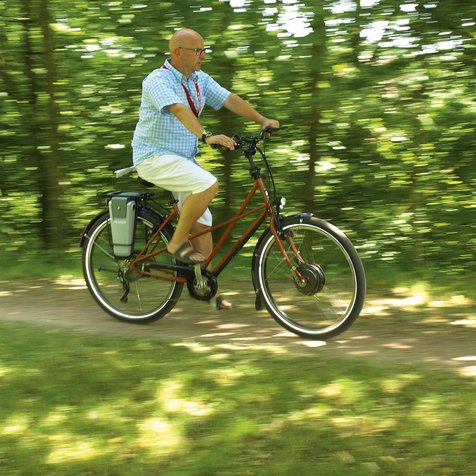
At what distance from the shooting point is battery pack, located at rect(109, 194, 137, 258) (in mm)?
6574

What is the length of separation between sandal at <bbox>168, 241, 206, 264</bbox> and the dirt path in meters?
0.51

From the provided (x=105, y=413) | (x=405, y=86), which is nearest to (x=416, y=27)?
(x=405, y=86)

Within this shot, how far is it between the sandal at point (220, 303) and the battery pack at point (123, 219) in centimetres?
75

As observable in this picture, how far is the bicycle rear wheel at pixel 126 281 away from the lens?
21.6 feet

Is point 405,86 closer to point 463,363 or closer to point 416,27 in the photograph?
point 416,27

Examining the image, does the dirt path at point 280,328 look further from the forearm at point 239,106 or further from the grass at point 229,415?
the forearm at point 239,106

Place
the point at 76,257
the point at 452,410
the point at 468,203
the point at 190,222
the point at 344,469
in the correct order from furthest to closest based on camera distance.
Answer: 1. the point at 76,257
2. the point at 468,203
3. the point at 190,222
4. the point at 452,410
5. the point at 344,469

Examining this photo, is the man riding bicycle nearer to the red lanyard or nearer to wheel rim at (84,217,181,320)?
the red lanyard

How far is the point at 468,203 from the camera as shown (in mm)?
7832

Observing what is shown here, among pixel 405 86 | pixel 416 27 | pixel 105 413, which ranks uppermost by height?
pixel 416 27

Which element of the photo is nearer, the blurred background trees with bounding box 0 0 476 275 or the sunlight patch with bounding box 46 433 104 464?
the sunlight patch with bounding box 46 433 104 464

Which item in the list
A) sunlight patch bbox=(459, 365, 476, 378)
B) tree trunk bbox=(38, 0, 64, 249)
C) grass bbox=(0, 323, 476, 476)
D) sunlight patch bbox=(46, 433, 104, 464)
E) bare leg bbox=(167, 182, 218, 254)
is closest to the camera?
grass bbox=(0, 323, 476, 476)

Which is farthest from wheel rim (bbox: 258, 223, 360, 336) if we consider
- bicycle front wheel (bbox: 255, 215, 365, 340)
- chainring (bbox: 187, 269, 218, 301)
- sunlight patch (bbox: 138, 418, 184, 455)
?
sunlight patch (bbox: 138, 418, 184, 455)

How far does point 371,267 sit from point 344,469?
390cm
